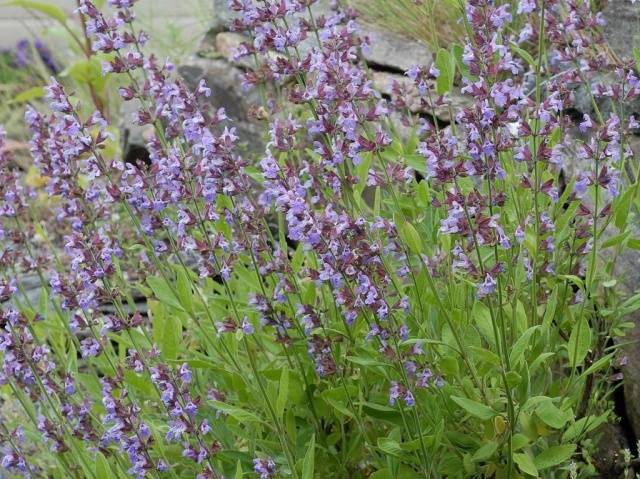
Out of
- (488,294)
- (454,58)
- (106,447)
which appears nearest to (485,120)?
(488,294)

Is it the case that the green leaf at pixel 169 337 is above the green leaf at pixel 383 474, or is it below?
above

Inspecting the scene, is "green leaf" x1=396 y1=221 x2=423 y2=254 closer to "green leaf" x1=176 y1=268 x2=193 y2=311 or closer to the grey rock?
"green leaf" x1=176 y1=268 x2=193 y2=311

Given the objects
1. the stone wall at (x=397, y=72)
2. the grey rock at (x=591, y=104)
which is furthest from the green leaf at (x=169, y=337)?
the grey rock at (x=591, y=104)

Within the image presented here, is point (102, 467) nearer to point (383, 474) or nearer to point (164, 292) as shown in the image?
point (164, 292)

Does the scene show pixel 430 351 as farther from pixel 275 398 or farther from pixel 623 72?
pixel 623 72

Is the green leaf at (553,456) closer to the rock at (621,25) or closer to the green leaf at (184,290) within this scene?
the green leaf at (184,290)

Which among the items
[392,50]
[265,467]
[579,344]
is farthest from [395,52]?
[265,467]

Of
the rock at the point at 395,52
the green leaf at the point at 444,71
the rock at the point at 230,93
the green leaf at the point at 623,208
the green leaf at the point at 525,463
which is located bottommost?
the rock at the point at 230,93

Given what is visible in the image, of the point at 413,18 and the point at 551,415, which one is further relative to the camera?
the point at 413,18

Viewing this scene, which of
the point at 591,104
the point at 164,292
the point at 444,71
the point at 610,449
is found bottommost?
the point at 610,449
